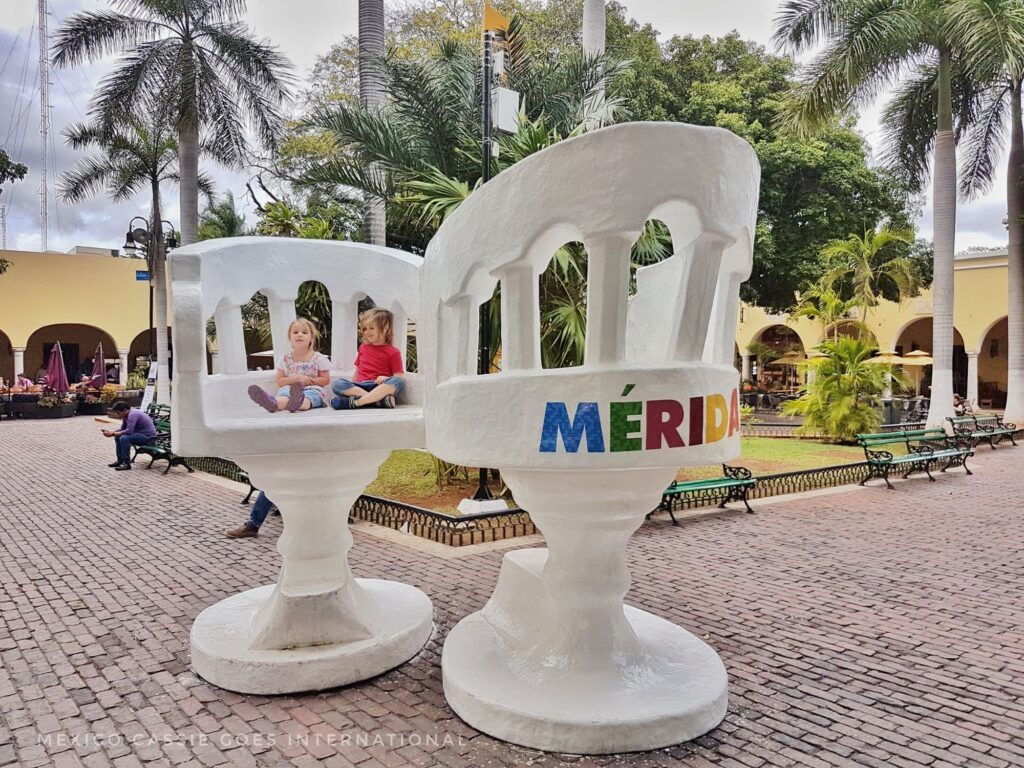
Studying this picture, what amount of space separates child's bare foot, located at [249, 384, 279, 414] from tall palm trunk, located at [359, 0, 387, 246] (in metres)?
6.93

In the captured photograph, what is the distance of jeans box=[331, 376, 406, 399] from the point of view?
16.1 ft

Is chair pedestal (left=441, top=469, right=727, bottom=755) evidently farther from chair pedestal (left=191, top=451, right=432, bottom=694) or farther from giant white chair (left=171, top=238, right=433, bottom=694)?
giant white chair (left=171, top=238, right=433, bottom=694)

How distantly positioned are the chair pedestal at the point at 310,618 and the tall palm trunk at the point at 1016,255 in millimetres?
20246

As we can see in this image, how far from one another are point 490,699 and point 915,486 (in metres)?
10.2

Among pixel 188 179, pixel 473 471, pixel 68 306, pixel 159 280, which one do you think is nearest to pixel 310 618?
pixel 473 471

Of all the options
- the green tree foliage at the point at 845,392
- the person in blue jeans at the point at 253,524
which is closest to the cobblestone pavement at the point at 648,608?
the person in blue jeans at the point at 253,524

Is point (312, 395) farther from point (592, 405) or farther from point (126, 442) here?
point (126, 442)

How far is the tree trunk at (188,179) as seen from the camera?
17.1m

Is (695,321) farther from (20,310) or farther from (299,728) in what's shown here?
(20,310)

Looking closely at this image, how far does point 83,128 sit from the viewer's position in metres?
22.6

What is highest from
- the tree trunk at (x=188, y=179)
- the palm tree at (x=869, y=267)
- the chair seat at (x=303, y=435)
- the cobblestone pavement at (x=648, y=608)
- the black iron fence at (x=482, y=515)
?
the tree trunk at (x=188, y=179)

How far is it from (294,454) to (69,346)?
116ft

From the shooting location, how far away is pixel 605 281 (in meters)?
3.37

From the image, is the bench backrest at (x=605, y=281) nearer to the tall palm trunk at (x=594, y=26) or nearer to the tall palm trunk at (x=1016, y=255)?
the tall palm trunk at (x=594, y=26)
